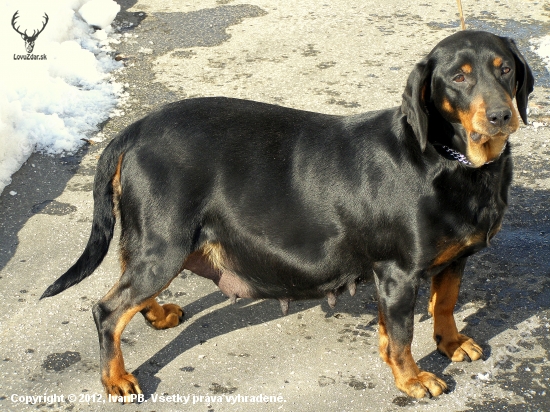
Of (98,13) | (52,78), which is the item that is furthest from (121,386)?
(98,13)

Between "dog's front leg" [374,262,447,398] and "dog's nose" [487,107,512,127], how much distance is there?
863 mm

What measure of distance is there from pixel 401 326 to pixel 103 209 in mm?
1722

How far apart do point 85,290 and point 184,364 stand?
0.96 meters

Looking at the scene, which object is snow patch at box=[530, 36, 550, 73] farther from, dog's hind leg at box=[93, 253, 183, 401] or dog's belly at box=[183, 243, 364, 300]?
dog's hind leg at box=[93, 253, 183, 401]

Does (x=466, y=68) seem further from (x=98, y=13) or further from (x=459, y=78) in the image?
(x=98, y=13)

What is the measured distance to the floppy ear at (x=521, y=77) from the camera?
3.66 meters

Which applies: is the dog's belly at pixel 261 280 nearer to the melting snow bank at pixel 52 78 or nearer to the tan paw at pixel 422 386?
the tan paw at pixel 422 386

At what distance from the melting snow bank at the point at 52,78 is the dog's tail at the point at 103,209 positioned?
1838mm

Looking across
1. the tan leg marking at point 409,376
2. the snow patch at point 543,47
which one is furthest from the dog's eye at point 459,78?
the snow patch at point 543,47

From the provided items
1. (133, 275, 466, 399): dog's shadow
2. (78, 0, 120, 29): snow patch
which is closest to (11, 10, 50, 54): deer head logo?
(78, 0, 120, 29): snow patch

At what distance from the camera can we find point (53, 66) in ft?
22.7

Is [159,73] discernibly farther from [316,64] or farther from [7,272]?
[7,272]

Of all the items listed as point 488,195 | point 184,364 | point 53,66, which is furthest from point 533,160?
point 53,66

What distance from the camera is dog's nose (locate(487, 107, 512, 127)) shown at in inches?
131
